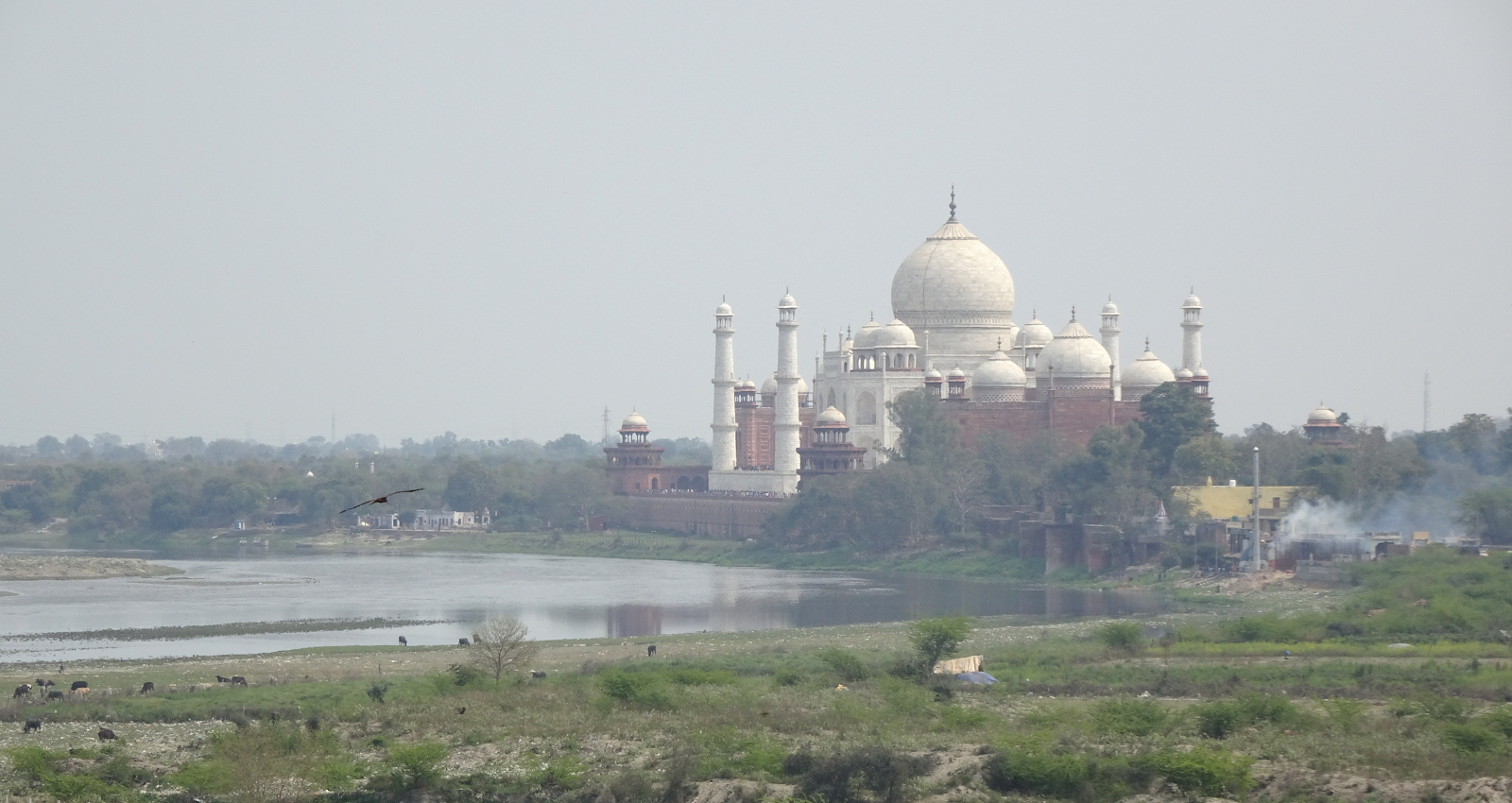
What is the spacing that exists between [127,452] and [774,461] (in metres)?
100

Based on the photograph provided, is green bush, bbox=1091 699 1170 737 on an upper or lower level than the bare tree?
lower

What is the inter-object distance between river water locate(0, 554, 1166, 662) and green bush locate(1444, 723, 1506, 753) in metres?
20.4

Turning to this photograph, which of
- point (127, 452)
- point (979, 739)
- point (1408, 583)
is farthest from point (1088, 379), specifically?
point (127, 452)

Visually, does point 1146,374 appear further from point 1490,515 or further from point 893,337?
point 1490,515

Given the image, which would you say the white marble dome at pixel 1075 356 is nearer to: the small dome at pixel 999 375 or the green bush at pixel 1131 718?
→ the small dome at pixel 999 375

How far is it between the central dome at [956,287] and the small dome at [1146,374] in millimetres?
4791

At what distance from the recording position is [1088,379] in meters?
66.9

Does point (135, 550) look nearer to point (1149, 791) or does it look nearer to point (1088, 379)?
point (1088, 379)

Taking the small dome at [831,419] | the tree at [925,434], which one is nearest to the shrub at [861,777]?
the tree at [925,434]

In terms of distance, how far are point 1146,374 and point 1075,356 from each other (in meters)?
3.01

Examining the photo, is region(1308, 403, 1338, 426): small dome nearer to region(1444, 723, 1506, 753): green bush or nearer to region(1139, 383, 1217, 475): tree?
region(1139, 383, 1217, 475): tree

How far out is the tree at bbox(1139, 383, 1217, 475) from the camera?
58312mm

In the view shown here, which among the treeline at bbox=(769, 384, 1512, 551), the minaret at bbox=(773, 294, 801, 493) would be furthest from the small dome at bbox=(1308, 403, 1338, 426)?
the minaret at bbox=(773, 294, 801, 493)

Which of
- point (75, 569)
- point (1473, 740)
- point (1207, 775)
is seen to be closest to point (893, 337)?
point (75, 569)
